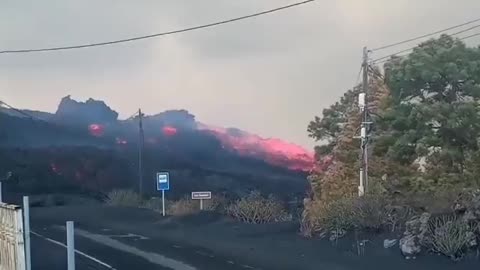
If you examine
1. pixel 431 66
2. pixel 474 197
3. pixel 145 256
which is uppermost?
pixel 431 66

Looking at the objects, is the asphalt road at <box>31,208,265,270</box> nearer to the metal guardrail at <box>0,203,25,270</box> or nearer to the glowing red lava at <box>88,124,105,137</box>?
the metal guardrail at <box>0,203,25,270</box>

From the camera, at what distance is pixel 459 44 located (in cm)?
3341

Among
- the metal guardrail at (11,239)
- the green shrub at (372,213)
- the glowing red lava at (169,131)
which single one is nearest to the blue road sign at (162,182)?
the green shrub at (372,213)

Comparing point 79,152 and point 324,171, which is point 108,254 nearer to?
point 324,171

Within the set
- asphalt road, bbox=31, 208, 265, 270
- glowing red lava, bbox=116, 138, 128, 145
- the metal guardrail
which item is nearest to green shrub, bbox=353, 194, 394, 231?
asphalt road, bbox=31, 208, 265, 270

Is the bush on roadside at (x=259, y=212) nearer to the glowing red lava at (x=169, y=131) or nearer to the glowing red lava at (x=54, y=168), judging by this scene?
the glowing red lava at (x=54, y=168)

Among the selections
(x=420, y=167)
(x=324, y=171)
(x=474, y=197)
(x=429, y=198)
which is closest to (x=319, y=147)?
(x=324, y=171)

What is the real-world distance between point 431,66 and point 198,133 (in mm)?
39322

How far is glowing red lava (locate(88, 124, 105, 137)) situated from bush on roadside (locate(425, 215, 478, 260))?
56.1m

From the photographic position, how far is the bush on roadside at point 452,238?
65.0 ft

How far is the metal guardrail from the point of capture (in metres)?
11.4

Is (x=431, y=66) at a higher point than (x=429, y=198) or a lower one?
higher

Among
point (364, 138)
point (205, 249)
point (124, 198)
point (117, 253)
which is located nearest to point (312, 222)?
point (205, 249)

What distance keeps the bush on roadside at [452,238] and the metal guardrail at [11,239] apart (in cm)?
1065
